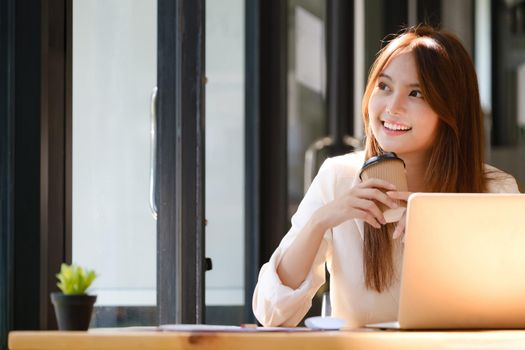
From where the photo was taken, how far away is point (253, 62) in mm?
5355

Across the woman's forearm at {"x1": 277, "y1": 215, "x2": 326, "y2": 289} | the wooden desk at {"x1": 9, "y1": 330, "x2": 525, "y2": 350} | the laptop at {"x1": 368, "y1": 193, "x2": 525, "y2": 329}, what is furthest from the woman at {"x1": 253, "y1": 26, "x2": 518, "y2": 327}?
the wooden desk at {"x1": 9, "y1": 330, "x2": 525, "y2": 350}

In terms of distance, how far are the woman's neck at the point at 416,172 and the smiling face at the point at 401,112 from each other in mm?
20

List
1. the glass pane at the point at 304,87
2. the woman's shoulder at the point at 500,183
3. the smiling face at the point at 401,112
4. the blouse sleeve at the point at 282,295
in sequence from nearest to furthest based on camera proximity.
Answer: the blouse sleeve at the point at 282,295 < the smiling face at the point at 401,112 < the woman's shoulder at the point at 500,183 < the glass pane at the point at 304,87

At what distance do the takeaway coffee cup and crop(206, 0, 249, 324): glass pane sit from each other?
1760 millimetres

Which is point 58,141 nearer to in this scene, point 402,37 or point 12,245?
point 12,245

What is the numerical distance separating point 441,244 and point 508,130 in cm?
419

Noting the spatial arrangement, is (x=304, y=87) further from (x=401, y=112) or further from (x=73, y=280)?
(x=73, y=280)

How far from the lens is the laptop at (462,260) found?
6.12 ft

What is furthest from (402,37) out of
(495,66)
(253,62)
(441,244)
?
(495,66)

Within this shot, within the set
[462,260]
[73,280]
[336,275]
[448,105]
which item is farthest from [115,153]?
A: [462,260]

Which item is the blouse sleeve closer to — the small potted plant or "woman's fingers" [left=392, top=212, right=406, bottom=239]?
"woman's fingers" [left=392, top=212, right=406, bottom=239]

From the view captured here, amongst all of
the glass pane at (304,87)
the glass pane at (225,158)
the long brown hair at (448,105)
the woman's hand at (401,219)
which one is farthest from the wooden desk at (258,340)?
the glass pane at (304,87)

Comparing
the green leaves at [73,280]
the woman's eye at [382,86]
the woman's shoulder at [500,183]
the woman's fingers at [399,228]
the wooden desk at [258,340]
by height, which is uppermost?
the woman's eye at [382,86]

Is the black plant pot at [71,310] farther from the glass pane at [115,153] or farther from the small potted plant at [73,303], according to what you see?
the glass pane at [115,153]
